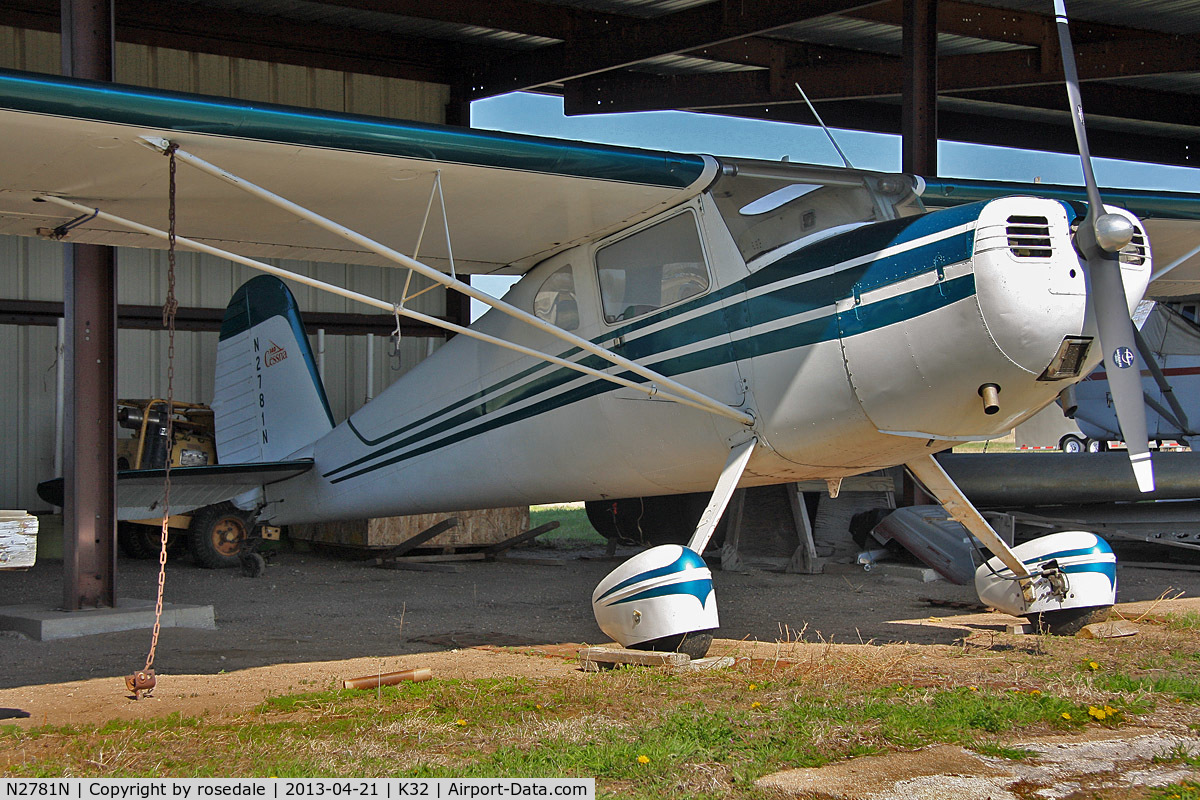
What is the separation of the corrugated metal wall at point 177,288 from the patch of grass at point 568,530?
3167 mm

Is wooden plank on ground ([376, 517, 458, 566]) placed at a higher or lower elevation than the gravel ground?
higher

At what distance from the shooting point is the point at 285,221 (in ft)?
20.8

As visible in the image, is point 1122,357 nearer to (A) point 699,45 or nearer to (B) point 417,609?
(B) point 417,609

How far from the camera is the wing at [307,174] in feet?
15.7

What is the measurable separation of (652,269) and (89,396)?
3821mm

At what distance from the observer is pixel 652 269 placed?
243 inches

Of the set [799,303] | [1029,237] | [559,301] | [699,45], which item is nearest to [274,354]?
[559,301]

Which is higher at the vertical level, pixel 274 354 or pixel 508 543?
pixel 274 354

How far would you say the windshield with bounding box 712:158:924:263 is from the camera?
18.8 ft

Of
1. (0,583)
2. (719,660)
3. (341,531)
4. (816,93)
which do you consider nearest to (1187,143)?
(816,93)

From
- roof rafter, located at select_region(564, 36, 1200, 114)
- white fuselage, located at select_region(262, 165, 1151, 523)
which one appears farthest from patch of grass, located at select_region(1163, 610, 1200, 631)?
roof rafter, located at select_region(564, 36, 1200, 114)

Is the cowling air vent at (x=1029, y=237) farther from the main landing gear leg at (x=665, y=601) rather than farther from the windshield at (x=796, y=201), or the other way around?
the main landing gear leg at (x=665, y=601)

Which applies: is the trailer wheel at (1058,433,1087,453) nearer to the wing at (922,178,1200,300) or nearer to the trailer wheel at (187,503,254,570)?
the wing at (922,178,1200,300)
